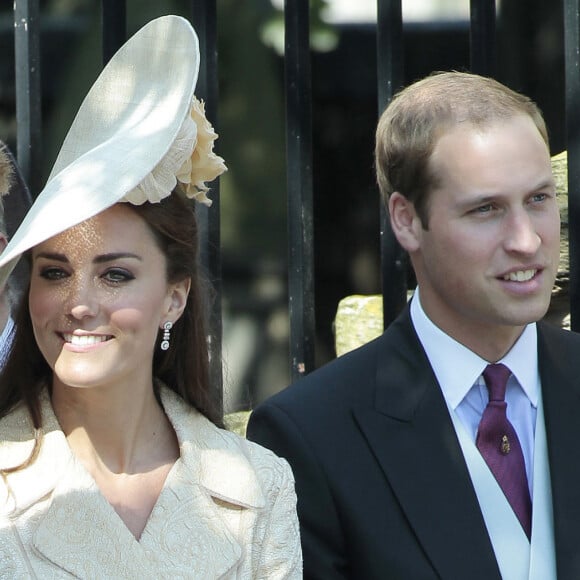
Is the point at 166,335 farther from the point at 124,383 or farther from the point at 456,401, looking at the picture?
the point at 456,401

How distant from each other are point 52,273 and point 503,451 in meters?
1.08

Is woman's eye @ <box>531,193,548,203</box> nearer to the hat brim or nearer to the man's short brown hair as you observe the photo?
the man's short brown hair

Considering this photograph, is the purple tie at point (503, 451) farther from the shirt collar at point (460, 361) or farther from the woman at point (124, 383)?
the woman at point (124, 383)

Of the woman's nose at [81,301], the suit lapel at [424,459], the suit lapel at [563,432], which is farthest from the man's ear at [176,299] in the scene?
the suit lapel at [563,432]

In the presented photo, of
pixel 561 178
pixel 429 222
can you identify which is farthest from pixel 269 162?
pixel 429 222

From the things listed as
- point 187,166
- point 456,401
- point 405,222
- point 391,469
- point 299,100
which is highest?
point 299,100

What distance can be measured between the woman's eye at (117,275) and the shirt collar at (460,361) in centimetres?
82

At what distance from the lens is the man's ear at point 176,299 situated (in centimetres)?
312

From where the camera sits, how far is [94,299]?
293cm

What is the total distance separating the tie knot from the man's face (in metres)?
0.08

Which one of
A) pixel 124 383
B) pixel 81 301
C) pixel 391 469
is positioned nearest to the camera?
pixel 81 301

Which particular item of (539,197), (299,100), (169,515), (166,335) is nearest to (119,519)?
(169,515)

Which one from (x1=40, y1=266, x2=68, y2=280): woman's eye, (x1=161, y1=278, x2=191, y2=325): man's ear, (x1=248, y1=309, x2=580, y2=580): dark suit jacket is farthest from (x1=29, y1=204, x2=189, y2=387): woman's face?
(x1=248, y1=309, x2=580, y2=580): dark suit jacket

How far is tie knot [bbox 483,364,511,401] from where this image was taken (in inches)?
135
